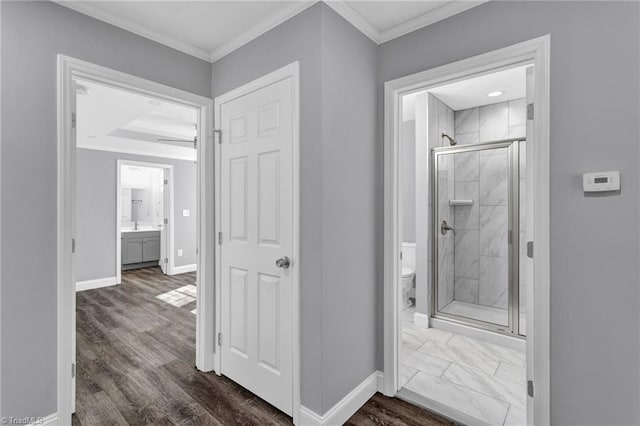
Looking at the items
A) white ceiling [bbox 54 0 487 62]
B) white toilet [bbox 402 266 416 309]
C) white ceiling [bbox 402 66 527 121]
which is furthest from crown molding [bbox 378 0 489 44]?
white toilet [bbox 402 266 416 309]

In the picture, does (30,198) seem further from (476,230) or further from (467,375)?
(476,230)

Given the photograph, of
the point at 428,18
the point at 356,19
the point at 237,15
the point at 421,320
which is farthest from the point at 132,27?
the point at 421,320

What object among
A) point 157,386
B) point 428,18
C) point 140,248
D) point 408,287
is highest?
point 428,18

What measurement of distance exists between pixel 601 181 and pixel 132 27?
2.84 metres

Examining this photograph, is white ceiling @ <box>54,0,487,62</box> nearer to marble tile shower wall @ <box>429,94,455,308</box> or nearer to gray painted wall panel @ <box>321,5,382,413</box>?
gray painted wall panel @ <box>321,5,382,413</box>

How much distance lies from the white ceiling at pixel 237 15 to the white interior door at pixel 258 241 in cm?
43

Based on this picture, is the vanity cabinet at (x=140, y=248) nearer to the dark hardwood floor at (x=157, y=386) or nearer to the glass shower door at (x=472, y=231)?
the dark hardwood floor at (x=157, y=386)

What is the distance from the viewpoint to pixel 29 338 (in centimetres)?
171

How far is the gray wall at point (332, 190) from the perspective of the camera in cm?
182

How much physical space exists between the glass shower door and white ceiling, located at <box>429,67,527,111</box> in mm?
612

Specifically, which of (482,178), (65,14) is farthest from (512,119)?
(65,14)

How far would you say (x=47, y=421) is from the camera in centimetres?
175

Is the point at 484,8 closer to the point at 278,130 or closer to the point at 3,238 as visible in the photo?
the point at 278,130

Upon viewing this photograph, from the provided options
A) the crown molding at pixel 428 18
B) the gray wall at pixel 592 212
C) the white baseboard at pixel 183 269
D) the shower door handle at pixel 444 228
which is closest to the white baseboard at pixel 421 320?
the shower door handle at pixel 444 228
